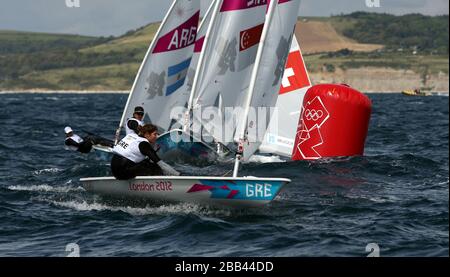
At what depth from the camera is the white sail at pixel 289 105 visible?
884 inches

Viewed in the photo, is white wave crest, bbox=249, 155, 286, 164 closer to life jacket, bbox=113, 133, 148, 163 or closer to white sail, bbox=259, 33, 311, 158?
white sail, bbox=259, 33, 311, 158

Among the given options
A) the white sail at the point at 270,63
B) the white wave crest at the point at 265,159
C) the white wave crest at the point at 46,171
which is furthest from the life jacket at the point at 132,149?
the white wave crest at the point at 265,159

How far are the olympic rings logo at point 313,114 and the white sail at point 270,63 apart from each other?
3.06m

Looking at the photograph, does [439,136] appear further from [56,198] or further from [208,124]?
[56,198]

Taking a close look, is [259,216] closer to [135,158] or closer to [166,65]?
[135,158]

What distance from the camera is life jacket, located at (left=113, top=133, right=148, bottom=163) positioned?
15281 mm

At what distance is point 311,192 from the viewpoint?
662 inches

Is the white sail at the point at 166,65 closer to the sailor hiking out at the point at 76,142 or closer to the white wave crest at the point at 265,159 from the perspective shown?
the white wave crest at the point at 265,159

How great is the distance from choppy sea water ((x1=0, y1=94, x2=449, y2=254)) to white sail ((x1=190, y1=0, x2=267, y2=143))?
7.04 ft

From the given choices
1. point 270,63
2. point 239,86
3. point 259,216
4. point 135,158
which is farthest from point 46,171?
point 259,216

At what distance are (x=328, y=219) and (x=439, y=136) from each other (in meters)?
20.0

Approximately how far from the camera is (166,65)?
23297 millimetres
